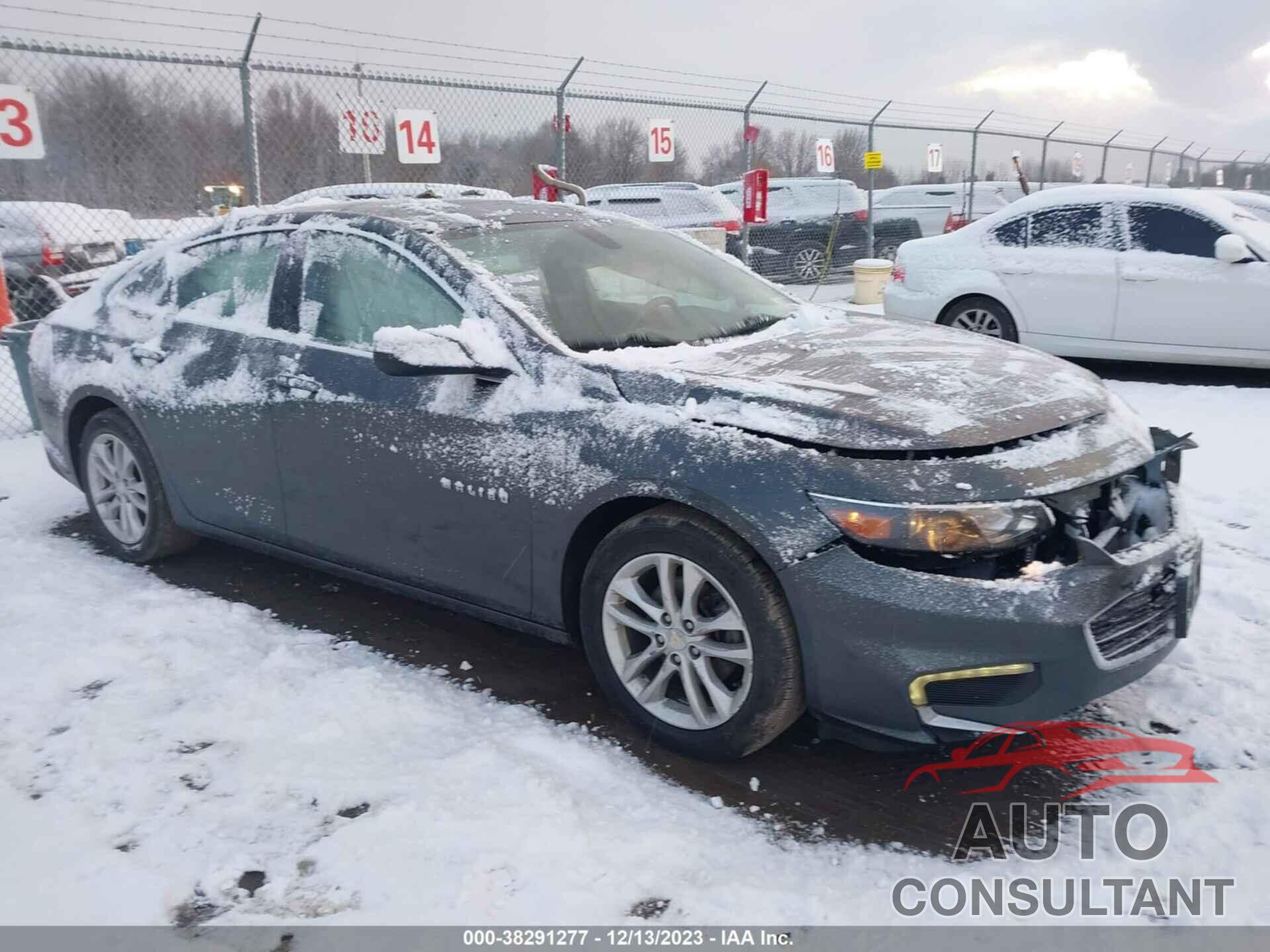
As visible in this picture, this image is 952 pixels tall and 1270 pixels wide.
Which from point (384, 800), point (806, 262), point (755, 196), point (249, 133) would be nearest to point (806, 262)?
point (806, 262)

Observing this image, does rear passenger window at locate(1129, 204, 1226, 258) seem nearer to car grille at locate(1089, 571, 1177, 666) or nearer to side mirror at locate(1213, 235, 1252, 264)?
side mirror at locate(1213, 235, 1252, 264)

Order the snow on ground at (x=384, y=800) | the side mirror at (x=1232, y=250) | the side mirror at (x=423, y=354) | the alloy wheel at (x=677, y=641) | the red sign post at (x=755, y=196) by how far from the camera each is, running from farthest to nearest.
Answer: the red sign post at (x=755, y=196)
the side mirror at (x=1232, y=250)
the side mirror at (x=423, y=354)
the alloy wheel at (x=677, y=641)
the snow on ground at (x=384, y=800)

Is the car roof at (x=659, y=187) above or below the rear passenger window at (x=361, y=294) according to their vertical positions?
above

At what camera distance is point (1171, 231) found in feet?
25.2

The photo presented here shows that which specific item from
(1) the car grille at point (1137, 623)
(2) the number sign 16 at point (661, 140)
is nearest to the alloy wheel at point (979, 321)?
(2) the number sign 16 at point (661, 140)

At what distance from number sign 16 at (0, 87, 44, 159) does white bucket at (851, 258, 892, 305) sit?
9424mm

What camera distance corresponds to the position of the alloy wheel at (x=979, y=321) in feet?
27.1

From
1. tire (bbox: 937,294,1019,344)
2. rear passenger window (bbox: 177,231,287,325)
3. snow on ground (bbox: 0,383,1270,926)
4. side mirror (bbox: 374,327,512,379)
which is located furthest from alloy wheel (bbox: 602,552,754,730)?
tire (bbox: 937,294,1019,344)

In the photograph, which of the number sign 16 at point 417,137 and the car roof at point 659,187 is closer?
the number sign 16 at point 417,137

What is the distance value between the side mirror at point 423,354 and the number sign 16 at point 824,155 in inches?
465

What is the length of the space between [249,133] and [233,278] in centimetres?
432

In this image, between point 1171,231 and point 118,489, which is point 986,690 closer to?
point 118,489

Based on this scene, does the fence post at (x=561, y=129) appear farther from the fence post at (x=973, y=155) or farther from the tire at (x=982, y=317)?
the fence post at (x=973, y=155)

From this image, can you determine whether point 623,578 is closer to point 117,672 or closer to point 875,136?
point 117,672
